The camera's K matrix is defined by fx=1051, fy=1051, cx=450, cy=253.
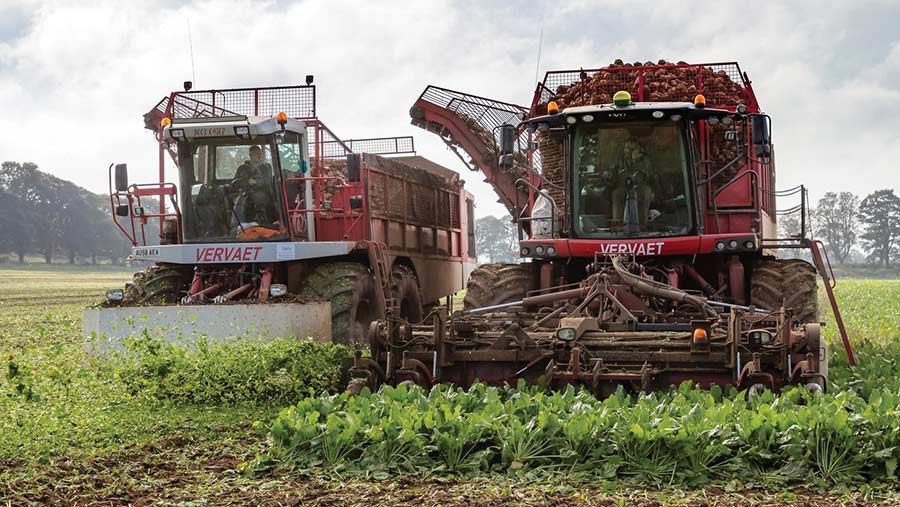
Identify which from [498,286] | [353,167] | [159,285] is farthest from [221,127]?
[498,286]

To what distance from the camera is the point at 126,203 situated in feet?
38.4

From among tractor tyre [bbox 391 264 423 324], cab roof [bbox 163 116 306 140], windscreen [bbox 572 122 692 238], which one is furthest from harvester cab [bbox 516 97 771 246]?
tractor tyre [bbox 391 264 423 324]

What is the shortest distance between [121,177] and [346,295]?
2.71 meters

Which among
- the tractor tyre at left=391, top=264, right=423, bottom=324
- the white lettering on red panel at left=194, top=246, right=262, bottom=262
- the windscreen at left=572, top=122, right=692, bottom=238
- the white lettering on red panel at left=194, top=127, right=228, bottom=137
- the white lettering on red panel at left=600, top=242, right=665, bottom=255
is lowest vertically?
the tractor tyre at left=391, top=264, right=423, bottom=324

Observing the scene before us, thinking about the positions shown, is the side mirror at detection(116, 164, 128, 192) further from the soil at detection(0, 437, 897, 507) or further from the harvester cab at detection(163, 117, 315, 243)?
the soil at detection(0, 437, 897, 507)

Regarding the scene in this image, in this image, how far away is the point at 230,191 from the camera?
11703 millimetres

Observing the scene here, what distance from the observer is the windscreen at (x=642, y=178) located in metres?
9.47

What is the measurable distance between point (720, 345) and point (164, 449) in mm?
3627

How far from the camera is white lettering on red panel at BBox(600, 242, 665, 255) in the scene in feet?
30.3

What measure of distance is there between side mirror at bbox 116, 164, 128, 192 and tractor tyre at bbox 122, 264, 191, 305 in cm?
118

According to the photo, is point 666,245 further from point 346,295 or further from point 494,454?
point 494,454

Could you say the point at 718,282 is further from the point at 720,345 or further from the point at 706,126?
the point at 720,345

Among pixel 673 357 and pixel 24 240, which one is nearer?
pixel 673 357

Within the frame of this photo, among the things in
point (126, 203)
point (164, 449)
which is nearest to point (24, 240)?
point (126, 203)
